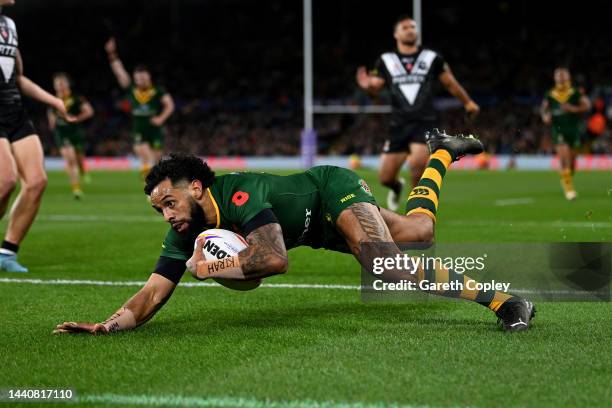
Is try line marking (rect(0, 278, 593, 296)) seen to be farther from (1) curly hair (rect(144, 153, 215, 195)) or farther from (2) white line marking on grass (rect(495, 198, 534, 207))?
(2) white line marking on grass (rect(495, 198, 534, 207))

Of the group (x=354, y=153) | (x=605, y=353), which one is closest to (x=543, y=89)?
(x=354, y=153)

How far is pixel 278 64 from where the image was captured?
4356 centimetres

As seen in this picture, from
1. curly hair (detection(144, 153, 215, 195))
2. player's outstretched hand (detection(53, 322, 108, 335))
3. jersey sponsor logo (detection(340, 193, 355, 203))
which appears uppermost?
curly hair (detection(144, 153, 215, 195))

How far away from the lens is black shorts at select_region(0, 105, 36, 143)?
7.95 metres

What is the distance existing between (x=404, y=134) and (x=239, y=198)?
284 inches

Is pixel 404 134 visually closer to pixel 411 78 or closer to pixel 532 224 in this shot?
pixel 411 78

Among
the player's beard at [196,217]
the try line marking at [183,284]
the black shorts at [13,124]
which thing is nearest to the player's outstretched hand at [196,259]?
the player's beard at [196,217]

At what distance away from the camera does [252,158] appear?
37.8m

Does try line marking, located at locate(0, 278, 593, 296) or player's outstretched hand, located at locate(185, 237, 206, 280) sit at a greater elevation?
player's outstretched hand, located at locate(185, 237, 206, 280)

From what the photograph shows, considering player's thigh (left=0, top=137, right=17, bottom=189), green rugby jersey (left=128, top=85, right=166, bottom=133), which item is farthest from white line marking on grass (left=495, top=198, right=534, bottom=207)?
player's thigh (left=0, top=137, right=17, bottom=189)

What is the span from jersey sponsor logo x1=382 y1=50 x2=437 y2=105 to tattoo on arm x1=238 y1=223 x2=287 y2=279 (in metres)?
7.24

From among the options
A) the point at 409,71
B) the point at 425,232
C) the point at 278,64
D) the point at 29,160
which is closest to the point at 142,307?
the point at 425,232

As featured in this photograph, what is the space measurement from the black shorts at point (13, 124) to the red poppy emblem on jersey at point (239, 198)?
3.61 meters

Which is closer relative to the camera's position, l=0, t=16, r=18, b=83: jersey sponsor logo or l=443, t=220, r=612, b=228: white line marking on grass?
l=0, t=16, r=18, b=83: jersey sponsor logo
